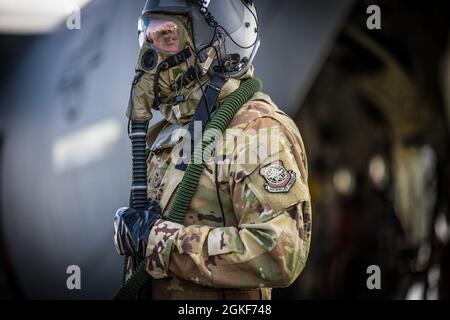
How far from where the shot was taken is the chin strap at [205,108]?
339 centimetres

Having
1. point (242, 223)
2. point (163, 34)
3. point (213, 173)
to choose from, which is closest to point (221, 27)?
point (163, 34)

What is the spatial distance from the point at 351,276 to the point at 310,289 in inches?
20.9

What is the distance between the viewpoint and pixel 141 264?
335 centimetres

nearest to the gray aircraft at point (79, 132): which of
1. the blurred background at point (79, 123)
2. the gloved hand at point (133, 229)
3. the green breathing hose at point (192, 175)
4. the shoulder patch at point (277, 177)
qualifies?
the blurred background at point (79, 123)

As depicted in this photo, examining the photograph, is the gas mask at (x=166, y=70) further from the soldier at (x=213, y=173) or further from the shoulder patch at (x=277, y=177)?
the shoulder patch at (x=277, y=177)

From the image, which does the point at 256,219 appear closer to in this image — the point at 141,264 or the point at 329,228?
the point at 141,264

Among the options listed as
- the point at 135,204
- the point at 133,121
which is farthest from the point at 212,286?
the point at 133,121

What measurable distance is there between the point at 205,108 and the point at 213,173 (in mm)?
258

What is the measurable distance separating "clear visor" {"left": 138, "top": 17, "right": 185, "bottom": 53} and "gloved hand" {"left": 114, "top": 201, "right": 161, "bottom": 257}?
605mm

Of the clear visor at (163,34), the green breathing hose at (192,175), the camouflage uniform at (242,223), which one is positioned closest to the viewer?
the camouflage uniform at (242,223)

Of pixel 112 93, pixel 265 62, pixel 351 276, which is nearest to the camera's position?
pixel 112 93

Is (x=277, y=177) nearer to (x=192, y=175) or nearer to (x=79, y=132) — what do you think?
(x=192, y=175)

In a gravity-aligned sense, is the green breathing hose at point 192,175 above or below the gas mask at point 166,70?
below
